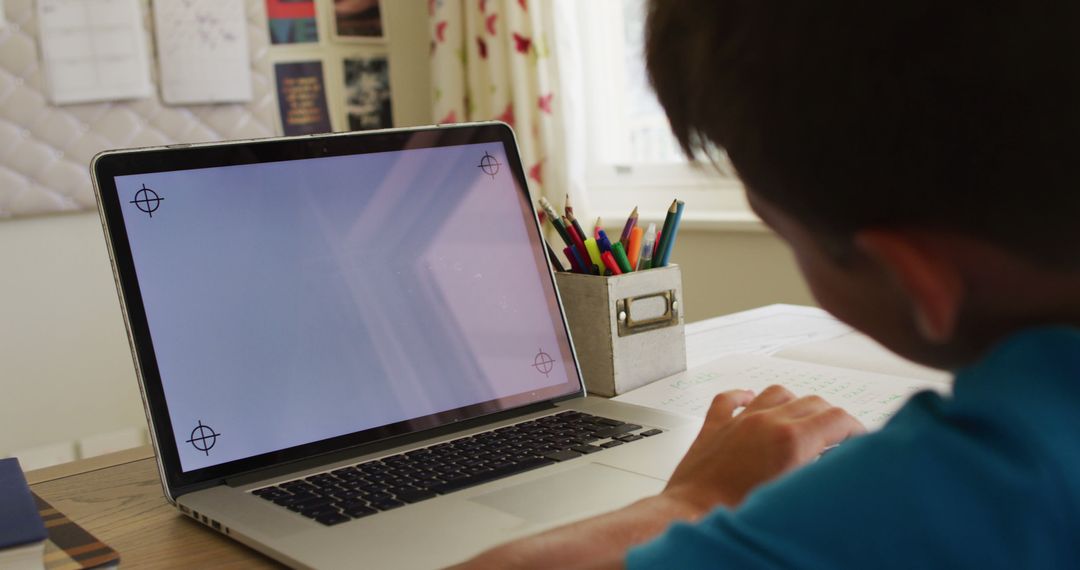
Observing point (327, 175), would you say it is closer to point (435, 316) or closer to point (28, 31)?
point (435, 316)

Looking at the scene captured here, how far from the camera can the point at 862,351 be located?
1204 mm

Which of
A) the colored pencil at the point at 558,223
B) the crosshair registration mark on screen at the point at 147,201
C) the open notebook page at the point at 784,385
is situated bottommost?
the open notebook page at the point at 784,385

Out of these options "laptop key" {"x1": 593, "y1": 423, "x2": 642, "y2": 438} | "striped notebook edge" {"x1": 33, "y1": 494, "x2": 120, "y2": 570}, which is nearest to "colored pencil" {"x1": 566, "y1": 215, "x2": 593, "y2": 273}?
"laptop key" {"x1": 593, "y1": 423, "x2": 642, "y2": 438}

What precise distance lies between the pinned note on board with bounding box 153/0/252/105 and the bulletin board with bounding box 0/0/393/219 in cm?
2

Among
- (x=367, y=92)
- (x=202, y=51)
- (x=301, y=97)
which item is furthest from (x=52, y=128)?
(x=367, y=92)

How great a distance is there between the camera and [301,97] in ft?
9.11

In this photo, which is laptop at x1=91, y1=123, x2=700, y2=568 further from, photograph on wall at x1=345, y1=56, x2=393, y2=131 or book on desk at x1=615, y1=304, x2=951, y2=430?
photograph on wall at x1=345, y1=56, x2=393, y2=131

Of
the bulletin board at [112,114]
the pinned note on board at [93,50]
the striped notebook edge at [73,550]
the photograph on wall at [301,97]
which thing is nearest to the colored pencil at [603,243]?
the striped notebook edge at [73,550]

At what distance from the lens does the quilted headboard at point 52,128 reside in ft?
7.27

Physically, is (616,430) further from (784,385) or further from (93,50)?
(93,50)

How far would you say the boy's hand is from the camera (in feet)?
2.17

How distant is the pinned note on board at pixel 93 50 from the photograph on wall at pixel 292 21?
0.40 meters

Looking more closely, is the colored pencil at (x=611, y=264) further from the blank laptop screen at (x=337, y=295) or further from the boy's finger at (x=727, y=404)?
the boy's finger at (x=727, y=404)

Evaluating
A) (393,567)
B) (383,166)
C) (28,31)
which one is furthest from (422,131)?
(28,31)
